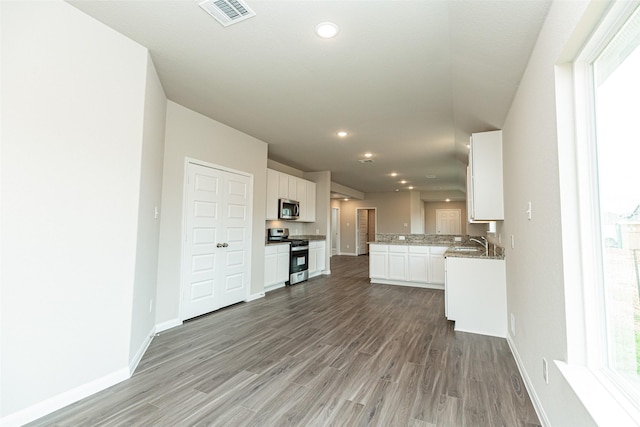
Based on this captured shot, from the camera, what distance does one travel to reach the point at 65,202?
1.87 meters

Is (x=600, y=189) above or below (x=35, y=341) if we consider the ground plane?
above

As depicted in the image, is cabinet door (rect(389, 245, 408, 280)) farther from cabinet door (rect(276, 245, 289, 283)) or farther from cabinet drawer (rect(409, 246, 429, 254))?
cabinet door (rect(276, 245, 289, 283))

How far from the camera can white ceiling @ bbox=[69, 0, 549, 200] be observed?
1873mm

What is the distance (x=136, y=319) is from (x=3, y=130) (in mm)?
1590

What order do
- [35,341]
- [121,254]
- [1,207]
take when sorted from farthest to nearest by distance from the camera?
1. [121,254]
2. [35,341]
3. [1,207]

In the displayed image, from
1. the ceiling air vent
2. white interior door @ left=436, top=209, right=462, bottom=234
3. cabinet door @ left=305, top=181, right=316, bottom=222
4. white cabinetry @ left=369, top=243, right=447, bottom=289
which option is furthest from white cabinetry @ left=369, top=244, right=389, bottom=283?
white interior door @ left=436, top=209, right=462, bottom=234

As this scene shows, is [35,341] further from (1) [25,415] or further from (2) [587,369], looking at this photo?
(2) [587,369]

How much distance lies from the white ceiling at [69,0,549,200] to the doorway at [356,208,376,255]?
766 cm

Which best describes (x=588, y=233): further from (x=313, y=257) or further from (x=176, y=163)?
(x=313, y=257)

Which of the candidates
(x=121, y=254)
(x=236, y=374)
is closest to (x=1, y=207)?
(x=121, y=254)

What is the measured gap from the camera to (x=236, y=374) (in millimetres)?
2275

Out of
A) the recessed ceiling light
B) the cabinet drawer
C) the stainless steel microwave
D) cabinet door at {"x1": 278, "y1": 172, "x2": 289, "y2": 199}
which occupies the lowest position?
the cabinet drawer

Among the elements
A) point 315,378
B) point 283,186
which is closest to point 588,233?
point 315,378

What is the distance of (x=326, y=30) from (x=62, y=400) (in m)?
3.13
